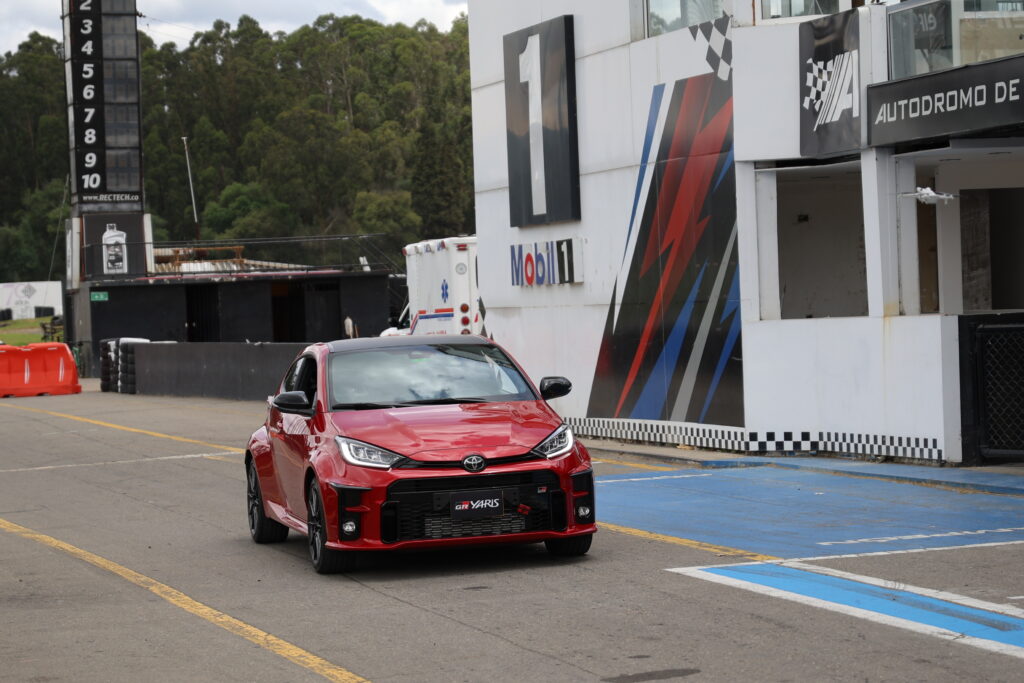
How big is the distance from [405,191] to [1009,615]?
11112cm

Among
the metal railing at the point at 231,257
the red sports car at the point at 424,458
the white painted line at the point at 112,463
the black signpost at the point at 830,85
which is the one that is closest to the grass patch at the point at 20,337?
the metal railing at the point at 231,257

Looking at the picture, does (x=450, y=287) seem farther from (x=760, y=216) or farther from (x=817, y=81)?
(x=817, y=81)

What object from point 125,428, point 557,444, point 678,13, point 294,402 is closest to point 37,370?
point 125,428

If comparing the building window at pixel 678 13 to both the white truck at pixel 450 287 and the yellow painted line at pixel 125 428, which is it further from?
the white truck at pixel 450 287

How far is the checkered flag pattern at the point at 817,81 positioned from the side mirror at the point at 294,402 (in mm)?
8068

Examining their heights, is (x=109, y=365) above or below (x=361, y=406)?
above

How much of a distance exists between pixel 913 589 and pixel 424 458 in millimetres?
3069

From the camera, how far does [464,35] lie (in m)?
144

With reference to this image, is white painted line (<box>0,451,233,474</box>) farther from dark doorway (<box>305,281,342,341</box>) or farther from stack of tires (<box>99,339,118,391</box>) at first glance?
dark doorway (<box>305,281,342,341</box>)

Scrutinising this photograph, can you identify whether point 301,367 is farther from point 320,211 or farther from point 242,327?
point 320,211

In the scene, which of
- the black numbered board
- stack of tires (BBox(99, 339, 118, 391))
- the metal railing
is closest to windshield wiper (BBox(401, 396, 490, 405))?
stack of tires (BBox(99, 339, 118, 391))

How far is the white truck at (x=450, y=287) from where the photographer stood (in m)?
29.8

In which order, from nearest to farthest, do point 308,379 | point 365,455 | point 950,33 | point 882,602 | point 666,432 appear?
point 882,602, point 365,455, point 308,379, point 950,33, point 666,432

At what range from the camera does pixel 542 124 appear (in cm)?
2152
